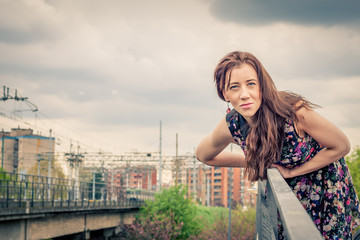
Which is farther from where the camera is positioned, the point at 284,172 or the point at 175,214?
the point at 175,214

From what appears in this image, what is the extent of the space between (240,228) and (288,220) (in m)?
27.0

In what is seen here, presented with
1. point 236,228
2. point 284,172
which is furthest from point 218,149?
point 236,228

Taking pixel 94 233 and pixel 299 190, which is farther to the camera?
pixel 94 233

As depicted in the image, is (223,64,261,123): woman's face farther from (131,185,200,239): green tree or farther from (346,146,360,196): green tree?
(346,146,360,196): green tree

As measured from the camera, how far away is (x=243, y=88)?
2322 mm

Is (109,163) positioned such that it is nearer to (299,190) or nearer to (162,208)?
(162,208)

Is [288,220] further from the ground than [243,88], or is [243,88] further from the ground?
[243,88]

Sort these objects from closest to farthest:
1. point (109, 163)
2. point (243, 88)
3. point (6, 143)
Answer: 1. point (243, 88)
2. point (109, 163)
3. point (6, 143)

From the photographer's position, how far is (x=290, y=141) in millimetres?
2406

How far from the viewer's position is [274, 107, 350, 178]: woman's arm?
7.70 ft

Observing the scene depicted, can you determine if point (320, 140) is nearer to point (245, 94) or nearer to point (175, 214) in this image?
point (245, 94)

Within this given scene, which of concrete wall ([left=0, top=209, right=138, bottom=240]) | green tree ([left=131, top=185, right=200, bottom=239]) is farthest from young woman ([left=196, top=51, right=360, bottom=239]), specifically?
green tree ([left=131, top=185, right=200, bottom=239])

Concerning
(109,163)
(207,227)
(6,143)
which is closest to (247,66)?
(207,227)

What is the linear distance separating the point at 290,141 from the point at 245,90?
353mm
